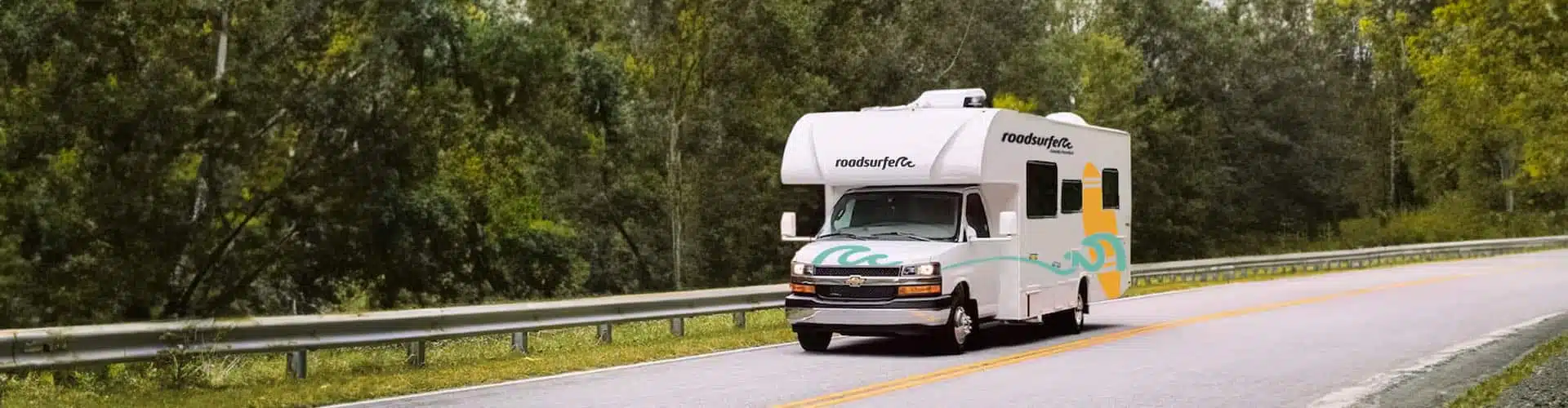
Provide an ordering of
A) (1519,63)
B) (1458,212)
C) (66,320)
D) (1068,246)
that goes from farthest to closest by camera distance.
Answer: (1458,212) → (66,320) → (1519,63) → (1068,246)

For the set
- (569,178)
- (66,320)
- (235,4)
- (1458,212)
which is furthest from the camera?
(1458,212)

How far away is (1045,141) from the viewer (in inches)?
782

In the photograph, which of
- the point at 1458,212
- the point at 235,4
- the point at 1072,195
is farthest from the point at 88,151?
the point at 1458,212

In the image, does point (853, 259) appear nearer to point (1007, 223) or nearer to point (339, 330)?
point (1007, 223)

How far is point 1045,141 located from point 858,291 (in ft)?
12.2

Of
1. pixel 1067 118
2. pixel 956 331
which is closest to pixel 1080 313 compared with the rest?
pixel 1067 118

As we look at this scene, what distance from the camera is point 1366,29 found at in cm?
3484

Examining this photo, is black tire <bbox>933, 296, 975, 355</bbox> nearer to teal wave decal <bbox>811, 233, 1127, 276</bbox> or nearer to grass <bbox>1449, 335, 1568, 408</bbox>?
teal wave decal <bbox>811, 233, 1127, 276</bbox>

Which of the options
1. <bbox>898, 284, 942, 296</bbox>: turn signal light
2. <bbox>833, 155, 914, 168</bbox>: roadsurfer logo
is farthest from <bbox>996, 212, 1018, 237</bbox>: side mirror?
<bbox>898, 284, 942, 296</bbox>: turn signal light

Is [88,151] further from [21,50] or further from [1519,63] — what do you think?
[1519,63]

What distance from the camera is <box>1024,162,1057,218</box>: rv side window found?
19453mm

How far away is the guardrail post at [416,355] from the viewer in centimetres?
1659

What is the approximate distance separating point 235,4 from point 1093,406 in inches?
1314

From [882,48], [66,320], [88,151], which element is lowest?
[66,320]
